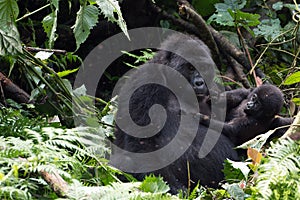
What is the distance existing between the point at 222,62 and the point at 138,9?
107 centimetres

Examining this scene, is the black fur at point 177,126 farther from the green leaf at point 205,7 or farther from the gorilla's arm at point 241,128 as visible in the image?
the green leaf at point 205,7

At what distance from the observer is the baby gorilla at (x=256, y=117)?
4.41 m

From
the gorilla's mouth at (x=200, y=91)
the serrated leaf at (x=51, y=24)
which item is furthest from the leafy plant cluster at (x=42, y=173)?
the gorilla's mouth at (x=200, y=91)

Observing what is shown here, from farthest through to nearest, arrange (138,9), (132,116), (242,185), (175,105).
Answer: (138,9)
(175,105)
(132,116)
(242,185)

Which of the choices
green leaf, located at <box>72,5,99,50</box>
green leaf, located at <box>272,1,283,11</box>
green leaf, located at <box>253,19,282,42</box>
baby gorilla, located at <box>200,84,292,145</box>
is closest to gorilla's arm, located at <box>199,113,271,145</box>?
baby gorilla, located at <box>200,84,292,145</box>

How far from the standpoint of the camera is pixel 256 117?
4543 millimetres

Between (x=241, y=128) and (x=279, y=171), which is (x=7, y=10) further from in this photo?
(x=241, y=128)

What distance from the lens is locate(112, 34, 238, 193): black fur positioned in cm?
367

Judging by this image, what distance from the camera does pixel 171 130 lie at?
3867 millimetres

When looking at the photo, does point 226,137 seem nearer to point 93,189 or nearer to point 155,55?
point 155,55

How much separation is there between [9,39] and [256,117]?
109 inches

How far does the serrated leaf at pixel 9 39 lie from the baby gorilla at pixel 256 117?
241cm

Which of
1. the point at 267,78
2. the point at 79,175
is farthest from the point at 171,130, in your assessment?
the point at 79,175

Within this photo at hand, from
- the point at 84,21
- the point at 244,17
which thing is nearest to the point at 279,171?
the point at 84,21
